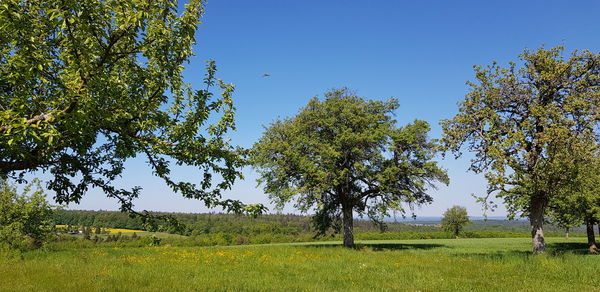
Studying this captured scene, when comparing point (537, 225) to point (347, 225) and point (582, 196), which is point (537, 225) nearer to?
point (582, 196)

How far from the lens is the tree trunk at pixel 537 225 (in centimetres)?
2392

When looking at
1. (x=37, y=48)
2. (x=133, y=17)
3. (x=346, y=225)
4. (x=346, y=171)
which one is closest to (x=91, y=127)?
(x=37, y=48)

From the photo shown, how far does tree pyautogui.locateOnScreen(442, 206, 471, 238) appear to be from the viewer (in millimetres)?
92062

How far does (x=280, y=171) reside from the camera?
107ft

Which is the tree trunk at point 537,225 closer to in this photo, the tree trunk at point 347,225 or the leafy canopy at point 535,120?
the leafy canopy at point 535,120

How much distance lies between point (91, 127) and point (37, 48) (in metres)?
1.24

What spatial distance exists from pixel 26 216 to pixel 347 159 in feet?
96.5

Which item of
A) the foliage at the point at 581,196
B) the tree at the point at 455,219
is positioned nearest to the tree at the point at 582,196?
the foliage at the point at 581,196

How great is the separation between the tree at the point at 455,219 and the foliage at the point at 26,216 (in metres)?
87.9

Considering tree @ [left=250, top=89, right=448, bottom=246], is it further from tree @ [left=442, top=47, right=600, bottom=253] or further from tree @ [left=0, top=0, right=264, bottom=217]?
tree @ [left=0, top=0, right=264, bottom=217]

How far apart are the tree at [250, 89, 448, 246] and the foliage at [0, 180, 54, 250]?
20444mm

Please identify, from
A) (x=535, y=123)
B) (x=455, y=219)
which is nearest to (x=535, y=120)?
(x=535, y=123)

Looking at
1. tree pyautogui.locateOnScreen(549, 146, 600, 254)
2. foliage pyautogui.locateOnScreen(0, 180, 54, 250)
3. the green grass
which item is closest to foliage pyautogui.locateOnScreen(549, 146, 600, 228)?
tree pyautogui.locateOnScreen(549, 146, 600, 254)

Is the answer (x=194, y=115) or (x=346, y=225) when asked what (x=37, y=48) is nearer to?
(x=194, y=115)
